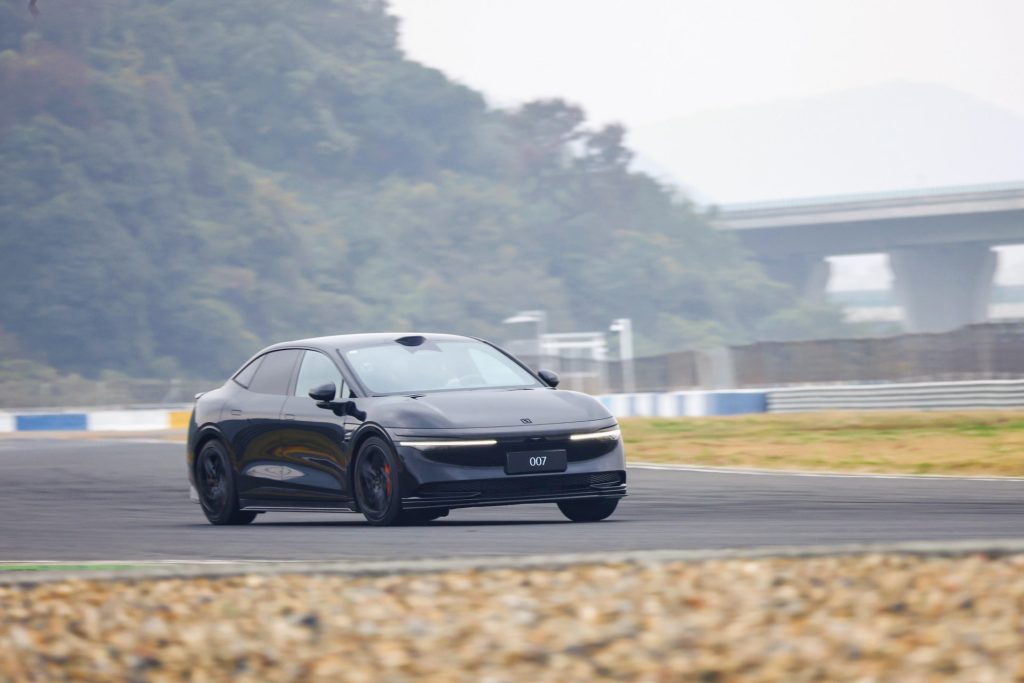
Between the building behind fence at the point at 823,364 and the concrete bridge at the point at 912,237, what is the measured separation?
63263 mm

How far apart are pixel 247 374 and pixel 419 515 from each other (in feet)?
7.23

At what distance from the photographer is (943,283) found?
11275 centimetres

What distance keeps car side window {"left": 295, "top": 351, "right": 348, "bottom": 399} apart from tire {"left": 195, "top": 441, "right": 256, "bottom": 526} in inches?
36.1

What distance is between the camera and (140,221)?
9281 cm

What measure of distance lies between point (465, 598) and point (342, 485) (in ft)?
17.2

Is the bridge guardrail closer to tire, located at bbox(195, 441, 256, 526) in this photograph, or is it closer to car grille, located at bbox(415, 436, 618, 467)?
tire, located at bbox(195, 441, 256, 526)

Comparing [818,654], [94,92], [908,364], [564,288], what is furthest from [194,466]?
[564,288]

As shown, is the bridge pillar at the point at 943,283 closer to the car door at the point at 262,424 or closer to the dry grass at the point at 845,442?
the dry grass at the point at 845,442

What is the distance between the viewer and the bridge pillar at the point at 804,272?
122m

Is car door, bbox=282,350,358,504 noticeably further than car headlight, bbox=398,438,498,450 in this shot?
Yes

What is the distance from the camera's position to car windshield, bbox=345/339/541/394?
1237cm

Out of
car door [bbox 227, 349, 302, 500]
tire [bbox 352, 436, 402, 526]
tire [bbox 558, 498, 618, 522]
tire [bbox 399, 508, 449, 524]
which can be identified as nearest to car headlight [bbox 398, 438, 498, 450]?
tire [bbox 352, 436, 402, 526]

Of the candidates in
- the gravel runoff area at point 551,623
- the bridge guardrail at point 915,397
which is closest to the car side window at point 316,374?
the gravel runoff area at point 551,623

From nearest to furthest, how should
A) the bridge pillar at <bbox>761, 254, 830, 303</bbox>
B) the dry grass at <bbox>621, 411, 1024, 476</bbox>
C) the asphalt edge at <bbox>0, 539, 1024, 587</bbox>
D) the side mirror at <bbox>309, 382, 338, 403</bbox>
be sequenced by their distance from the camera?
the asphalt edge at <bbox>0, 539, 1024, 587</bbox> < the side mirror at <bbox>309, 382, 338, 403</bbox> < the dry grass at <bbox>621, 411, 1024, 476</bbox> < the bridge pillar at <bbox>761, 254, 830, 303</bbox>
